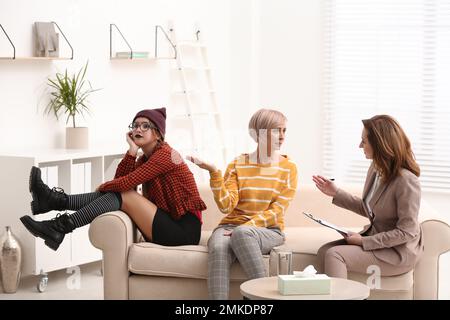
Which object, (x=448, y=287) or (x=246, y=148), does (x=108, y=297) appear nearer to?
(x=448, y=287)

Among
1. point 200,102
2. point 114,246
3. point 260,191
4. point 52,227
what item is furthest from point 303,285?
point 200,102

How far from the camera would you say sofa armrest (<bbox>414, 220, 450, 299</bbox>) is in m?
3.96

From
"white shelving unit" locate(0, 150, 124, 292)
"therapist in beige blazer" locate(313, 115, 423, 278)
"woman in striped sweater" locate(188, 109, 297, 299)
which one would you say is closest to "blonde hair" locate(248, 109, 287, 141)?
"woman in striped sweater" locate(188, 109, 297, 299)

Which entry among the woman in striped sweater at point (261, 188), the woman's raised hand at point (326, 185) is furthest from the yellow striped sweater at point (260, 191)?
the woman's raised hand at point (326, 185)

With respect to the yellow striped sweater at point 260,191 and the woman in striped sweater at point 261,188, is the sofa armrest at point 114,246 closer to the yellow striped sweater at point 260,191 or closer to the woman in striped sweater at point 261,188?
the woman in striped sweater at point 261,188

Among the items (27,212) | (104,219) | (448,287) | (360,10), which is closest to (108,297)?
(104,219)

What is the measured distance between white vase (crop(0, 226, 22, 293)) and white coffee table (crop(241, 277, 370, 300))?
1.87 metres

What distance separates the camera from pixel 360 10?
689cm

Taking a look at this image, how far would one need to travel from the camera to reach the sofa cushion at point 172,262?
156 inches

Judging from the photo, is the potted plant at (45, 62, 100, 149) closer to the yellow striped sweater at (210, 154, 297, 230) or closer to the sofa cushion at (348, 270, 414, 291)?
the yellow striped sweater at (210, 154, 297, 230)

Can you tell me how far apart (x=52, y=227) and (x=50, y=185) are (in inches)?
38.2

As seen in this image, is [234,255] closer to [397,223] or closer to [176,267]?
[176,267]

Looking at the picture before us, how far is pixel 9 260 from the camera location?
15.8 ft

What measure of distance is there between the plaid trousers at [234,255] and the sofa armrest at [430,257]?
2.32ft
